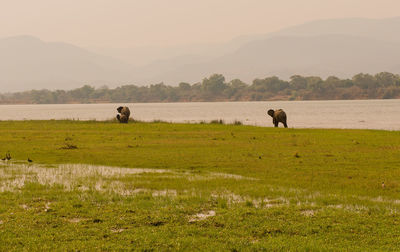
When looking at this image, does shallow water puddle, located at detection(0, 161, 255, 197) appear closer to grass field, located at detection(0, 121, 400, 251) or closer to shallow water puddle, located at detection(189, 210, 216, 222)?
grass field, located at detection(0, 121, 400, 251)

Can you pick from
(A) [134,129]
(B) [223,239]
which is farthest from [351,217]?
(A) [134,129]

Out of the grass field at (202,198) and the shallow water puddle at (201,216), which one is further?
the shallow water puddle at (201,216)

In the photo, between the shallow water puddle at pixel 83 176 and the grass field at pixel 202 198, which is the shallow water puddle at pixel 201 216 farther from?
the shallow water puddle at pixel 83 176

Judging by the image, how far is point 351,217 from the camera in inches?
503

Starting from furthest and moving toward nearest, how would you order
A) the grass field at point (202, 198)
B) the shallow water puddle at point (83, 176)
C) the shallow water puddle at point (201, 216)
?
the shallow water puddle at point (83, 176)
the shallow water puddle at point (201, 216)
the grass field at point (202, 198)

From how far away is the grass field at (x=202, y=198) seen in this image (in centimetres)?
1093

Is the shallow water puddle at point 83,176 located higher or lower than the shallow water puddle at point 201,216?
higher

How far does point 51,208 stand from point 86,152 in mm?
16552

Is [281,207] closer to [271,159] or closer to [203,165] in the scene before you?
[203,165]

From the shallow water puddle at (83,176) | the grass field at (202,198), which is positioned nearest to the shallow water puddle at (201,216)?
Answer: the grass field at (202,198)

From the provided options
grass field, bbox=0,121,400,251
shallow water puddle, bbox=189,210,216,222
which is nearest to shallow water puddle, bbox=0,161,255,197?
grass field, bbox=0,121,400,251

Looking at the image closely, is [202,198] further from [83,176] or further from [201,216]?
[83,176]

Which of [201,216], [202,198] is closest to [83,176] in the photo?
[202,198]

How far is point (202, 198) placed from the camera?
1556 centimetres
